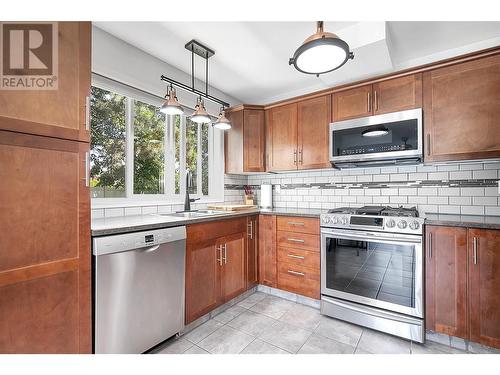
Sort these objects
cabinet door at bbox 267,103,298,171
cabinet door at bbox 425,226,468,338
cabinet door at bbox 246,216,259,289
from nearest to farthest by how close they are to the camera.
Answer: cabinet door at bbox 425,226,468,338
cabinet door at bbox 246,216,259,289
cabinet door at bbox 267,103,298,171

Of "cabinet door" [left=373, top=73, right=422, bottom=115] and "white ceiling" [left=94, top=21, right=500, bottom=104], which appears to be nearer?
"white ceiling" [left=94, top=21, right=500, bottom=104]

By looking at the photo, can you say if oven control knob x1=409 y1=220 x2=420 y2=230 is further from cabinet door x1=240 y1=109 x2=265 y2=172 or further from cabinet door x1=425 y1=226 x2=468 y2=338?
cabinet door x1=240 y1=109 x2=265 y2=172

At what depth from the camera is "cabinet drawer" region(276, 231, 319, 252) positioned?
7.71 feet

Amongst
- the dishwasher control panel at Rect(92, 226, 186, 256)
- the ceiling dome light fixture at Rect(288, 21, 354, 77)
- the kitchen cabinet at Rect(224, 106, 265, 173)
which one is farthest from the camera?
the kitchen cabinet at Rect(224, 106, 265, 173)

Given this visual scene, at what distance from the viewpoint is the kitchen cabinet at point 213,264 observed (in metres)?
1.93

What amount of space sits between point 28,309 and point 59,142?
0.81 metres

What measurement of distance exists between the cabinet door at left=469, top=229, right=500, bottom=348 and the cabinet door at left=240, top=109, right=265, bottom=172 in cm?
210

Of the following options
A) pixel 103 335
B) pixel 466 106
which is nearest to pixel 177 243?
pixel 103 335

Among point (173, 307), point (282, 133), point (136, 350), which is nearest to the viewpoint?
point (136, 350)

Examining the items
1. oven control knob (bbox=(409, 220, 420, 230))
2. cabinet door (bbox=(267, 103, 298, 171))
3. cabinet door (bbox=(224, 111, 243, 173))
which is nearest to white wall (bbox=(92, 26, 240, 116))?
cabinet door (bbox=(224, 111, 243, 173))

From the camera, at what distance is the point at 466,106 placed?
1.93 metres

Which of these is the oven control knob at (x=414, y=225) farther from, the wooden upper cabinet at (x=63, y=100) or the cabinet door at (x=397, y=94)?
the wooden upper cabinet at (x=63, y=100)

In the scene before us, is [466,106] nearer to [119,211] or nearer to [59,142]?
[59,142]
